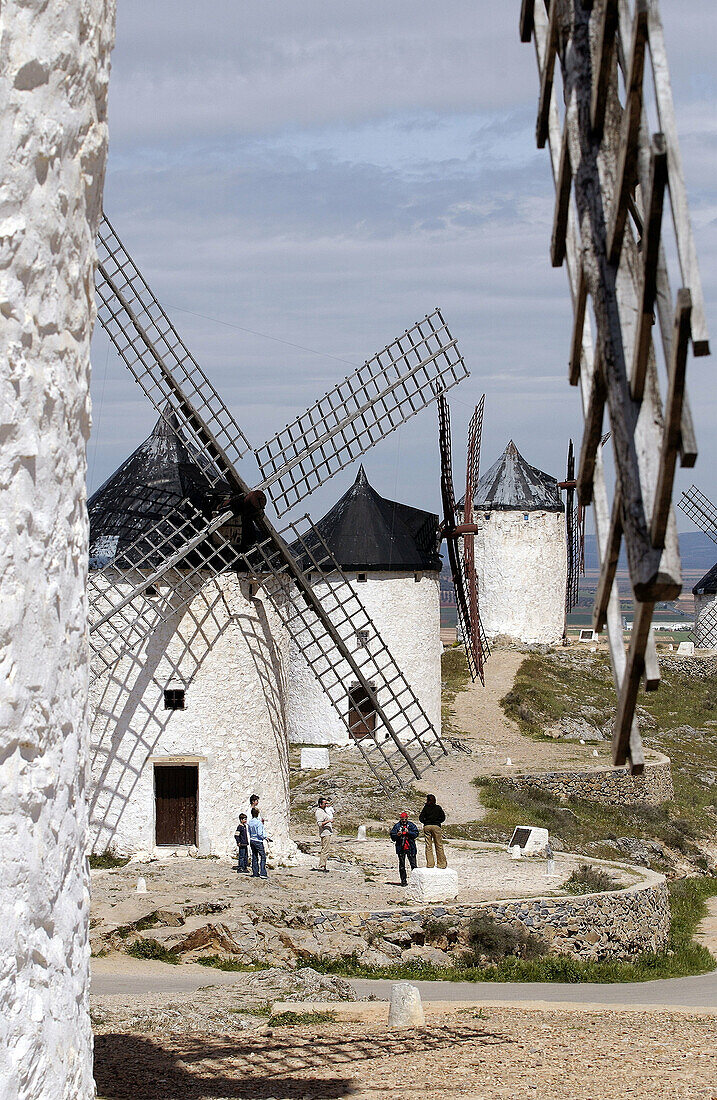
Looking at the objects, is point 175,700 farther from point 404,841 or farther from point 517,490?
point 517,490

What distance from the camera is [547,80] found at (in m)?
5.05

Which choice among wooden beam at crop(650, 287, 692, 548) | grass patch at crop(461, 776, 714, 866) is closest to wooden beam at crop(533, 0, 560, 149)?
wooden beam at crop(650, 287, 692, 548)

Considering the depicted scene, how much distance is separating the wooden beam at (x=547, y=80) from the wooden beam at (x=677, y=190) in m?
0.97

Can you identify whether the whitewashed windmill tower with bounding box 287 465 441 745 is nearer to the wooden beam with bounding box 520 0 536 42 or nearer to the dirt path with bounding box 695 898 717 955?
the dirt path with bounding box 695 898 717 955

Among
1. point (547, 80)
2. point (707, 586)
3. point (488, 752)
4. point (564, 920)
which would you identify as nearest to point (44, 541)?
point (547, 80)

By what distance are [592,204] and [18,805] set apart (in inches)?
115

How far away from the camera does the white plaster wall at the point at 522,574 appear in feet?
147

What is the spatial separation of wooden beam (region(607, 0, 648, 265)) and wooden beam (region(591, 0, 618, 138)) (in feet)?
0.69

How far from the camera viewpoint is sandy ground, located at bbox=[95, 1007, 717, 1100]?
813 cm

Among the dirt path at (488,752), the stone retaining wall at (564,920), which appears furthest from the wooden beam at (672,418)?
the dirt path at (488,752)

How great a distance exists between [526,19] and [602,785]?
79.3 feet

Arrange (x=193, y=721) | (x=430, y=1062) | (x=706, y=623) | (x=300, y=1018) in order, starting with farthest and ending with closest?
(x=706, y=623), (x=193, y=721), (x=300, y=1018), (x=430, y=1062)

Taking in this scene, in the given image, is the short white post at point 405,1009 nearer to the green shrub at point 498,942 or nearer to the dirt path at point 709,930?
the green shrub at point 498,942

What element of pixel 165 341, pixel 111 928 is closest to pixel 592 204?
pixel 111 928
